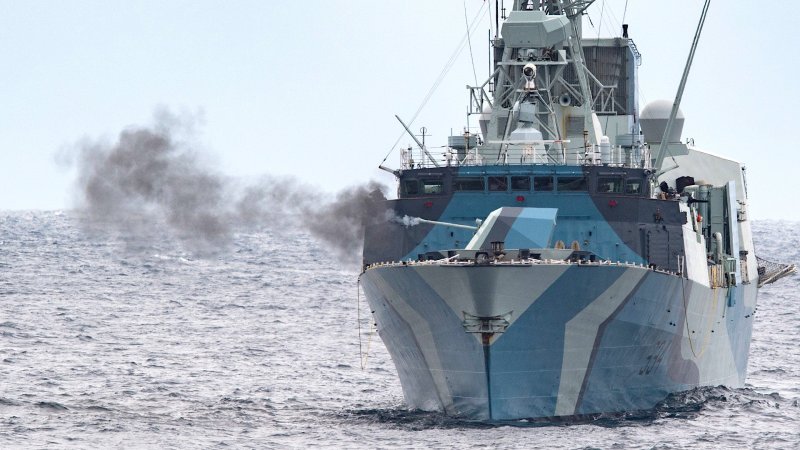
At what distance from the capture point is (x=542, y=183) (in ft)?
129

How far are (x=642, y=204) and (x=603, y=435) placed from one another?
22.8 ft

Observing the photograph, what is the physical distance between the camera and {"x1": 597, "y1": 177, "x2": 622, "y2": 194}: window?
129 feet

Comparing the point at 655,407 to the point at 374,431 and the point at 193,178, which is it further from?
the point at 193,178

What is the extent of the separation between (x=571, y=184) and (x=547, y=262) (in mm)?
4996

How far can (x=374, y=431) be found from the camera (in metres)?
36.4

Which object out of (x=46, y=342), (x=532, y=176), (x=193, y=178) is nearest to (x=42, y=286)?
A: (x=46, y=342)

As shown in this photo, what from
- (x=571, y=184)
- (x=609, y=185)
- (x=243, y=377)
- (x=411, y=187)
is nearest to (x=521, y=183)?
(x=571, y=184)

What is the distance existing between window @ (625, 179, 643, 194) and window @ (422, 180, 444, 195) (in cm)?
469

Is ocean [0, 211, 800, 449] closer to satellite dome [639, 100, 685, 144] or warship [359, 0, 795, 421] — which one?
warship [359, 0, 795, 421]

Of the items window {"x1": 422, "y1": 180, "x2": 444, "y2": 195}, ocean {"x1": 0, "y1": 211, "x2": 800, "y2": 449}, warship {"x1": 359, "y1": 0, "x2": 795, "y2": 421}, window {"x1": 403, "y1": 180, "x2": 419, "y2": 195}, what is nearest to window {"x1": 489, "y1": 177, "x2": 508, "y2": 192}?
warship {"x1": 359, "y1": 0, "x2": 795, "y2": 421}

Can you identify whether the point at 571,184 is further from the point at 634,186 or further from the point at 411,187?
the point at 411,187

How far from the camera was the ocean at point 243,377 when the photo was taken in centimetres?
3506

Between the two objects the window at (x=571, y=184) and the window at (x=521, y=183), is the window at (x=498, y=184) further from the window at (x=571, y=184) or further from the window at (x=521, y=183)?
the window at (x=571, y=184)

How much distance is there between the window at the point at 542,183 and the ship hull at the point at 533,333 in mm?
3906
